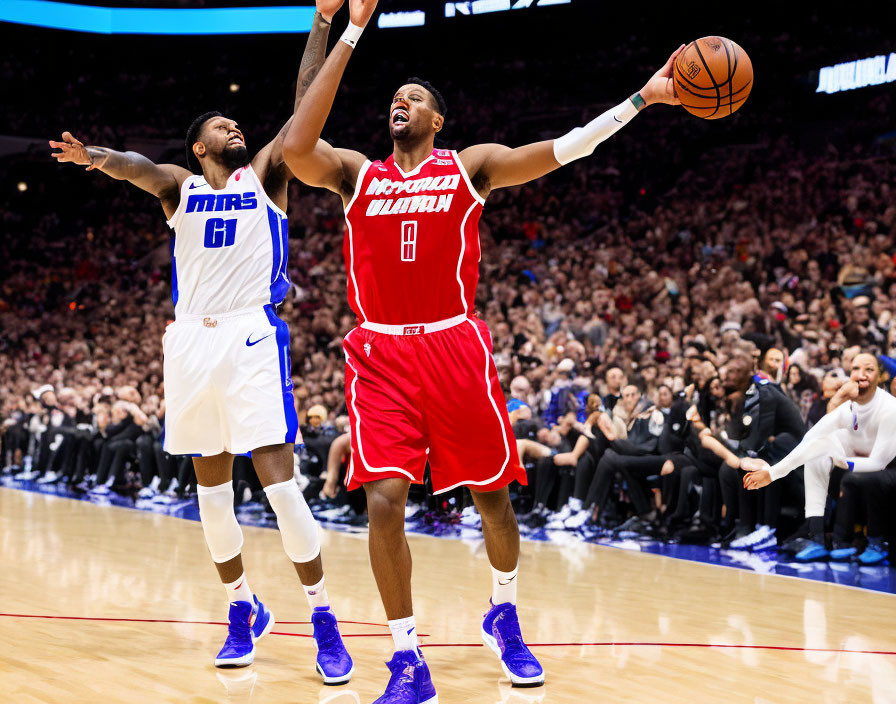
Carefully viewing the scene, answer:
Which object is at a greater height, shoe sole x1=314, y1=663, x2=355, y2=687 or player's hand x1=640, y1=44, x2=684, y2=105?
player's hand x1=640, y1=44, x2=684, y2=105

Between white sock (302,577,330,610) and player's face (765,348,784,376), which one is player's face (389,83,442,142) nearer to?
white sock (302,577,330,610)

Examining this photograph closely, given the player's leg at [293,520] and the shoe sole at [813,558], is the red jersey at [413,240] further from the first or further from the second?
the shoe sole at [813,558]

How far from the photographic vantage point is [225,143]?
13.5 feet

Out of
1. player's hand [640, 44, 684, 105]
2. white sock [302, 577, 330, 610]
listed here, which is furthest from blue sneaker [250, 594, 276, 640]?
player's hand [640, 44, 684, 105]

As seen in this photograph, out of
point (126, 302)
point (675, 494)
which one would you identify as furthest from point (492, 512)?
point (126, 302)

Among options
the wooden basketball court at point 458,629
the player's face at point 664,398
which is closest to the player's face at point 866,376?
the wooden basketball court at point 458,629

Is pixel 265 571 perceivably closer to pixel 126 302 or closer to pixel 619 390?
pixel 619 390

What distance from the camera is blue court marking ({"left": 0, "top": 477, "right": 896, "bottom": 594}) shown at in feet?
20.2

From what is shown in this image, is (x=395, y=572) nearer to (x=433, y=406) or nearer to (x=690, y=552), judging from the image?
(x=433, y=406)

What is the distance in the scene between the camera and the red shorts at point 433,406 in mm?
3484

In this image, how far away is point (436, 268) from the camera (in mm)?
3549

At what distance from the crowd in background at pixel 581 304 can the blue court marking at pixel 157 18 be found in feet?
5.33

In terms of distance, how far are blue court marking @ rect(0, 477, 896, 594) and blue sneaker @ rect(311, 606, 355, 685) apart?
3464 mm

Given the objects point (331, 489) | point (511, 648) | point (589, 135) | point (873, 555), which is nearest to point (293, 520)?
point (511, 648)
